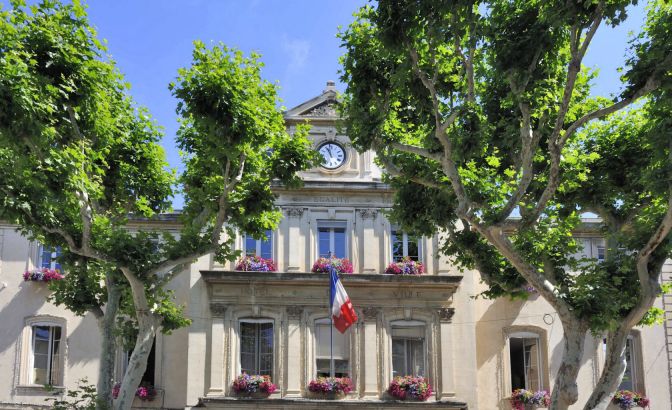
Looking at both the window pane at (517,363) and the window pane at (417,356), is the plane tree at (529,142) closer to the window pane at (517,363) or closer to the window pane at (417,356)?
the window pane at (417,356)

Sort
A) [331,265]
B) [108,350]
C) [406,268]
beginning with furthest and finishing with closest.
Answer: [406,268] → [331,265] → [108,350]

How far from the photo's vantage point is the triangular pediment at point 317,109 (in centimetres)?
2478

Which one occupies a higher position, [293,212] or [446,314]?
[293,212]

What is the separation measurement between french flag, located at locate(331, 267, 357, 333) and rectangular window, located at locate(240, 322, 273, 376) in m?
3.21

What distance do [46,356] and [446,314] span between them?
11156 mm

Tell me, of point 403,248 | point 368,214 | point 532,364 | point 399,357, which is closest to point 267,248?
point 368,214

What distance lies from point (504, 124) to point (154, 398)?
1303 cm

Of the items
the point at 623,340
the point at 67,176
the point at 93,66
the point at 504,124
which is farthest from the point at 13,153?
the point at 623,340

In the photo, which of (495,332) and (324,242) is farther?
(324,242)

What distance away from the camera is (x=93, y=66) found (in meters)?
15.5

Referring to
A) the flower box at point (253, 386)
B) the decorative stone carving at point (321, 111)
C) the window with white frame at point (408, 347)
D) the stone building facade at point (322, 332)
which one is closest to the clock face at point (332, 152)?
the stone building facade at point (322, 332)

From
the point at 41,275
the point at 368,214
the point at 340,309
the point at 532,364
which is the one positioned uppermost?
the point at 368,214

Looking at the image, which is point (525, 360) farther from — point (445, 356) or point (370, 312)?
point (370, 312)

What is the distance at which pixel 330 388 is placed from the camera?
22625 millimetres
